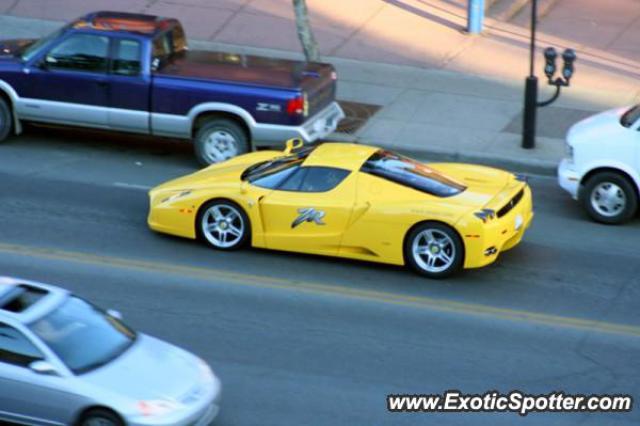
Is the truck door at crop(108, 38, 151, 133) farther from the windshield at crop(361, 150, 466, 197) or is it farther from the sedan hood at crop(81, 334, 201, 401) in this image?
the sedan hood at crop(81, 334, 201, 401)

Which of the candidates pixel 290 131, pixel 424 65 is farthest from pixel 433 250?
pixel 424 65

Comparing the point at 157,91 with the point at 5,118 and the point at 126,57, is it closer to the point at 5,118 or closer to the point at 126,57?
the point at 126,57

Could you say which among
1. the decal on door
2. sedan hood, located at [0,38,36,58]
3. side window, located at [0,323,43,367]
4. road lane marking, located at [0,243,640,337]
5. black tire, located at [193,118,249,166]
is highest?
sedan hood, located at [0,38,36,58]

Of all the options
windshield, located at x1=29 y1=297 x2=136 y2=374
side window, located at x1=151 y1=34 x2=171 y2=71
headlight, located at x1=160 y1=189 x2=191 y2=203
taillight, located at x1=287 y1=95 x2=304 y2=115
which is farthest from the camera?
side window, located at x1=151 y1=34 x2=171 y2=71

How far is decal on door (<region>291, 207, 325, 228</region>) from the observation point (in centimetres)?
1360

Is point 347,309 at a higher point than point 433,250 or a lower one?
lower

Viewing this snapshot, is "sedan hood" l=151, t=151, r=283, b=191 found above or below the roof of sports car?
below

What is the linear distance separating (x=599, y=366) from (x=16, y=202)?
767 centimetres

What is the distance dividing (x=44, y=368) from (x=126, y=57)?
852cm

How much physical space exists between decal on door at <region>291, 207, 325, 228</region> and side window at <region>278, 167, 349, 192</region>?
25 cm

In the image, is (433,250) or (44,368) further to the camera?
(433,250)

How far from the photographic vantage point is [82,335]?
993 centimetres

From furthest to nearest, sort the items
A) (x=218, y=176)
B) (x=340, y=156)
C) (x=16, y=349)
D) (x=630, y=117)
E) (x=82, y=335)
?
(x=630, y=117)
(x=218, y=176)
(x=340, y=156)
(x=82, y=335)
(x=16, y=349)

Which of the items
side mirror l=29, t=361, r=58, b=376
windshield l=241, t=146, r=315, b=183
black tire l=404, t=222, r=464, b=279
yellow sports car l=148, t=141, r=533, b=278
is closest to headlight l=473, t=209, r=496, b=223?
yellow sports car l=148, t=141, r=533, b=278
